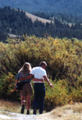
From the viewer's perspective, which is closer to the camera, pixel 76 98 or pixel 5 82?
pixel 76 98

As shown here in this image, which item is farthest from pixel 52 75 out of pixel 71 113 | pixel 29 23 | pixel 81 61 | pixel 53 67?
pixel 29 23

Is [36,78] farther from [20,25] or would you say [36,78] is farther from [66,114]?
[20,25]

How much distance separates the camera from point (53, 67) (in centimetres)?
1273

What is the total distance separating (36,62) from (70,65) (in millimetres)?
1913

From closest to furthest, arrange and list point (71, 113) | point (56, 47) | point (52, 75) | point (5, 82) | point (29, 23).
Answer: point (71, 113) < point (5, 82) < point (52, 75) < point (56, 47) < point (29, 23)

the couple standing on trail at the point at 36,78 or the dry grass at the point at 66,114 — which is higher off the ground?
the couple standing on trail at the point at 36,78

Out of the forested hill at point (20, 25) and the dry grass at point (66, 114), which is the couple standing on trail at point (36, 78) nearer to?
the dry grass at point (66, 114)

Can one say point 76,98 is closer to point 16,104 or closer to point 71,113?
point 16,104

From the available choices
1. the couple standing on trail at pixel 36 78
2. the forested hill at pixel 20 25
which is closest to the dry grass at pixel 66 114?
the couple standing on trail at pixel 36 78

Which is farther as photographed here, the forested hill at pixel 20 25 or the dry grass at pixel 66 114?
the forested hill at pixel 20 25

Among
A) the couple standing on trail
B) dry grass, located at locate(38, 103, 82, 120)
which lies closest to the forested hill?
the couple standing on trail

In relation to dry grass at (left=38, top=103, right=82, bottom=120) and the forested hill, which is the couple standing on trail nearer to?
dry grass at (left=38, top=103, right=82, bottom=120)

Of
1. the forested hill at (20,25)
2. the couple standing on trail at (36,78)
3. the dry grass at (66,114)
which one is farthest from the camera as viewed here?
the forested hill at (20,25)

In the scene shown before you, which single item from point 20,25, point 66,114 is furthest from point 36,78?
point 20,25
